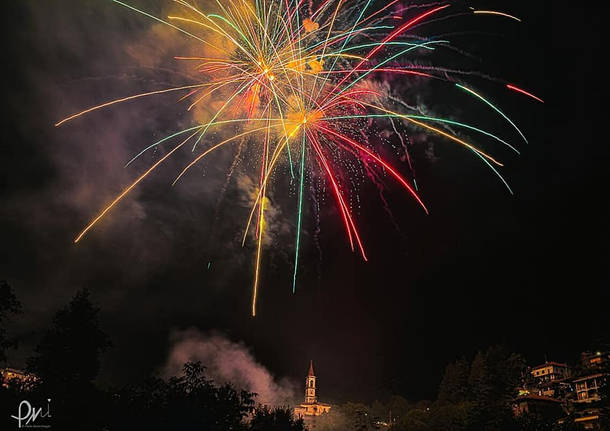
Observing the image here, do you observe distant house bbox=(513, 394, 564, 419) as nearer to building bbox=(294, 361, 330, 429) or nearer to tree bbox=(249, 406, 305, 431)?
tree bbox=(249, 406, 305, 431)

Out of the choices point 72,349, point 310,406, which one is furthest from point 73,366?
point 310,406

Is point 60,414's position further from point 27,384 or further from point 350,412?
point 350,412

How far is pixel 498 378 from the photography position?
74.9 meters

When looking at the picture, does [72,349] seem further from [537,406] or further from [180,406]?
[537,406]

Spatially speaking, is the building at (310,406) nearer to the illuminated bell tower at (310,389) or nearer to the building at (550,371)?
the illuminated bell tower at (310,389)

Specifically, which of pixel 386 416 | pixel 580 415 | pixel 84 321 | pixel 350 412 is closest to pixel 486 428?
pixel 580 415

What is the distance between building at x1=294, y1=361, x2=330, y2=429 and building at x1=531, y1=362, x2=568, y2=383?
212ft

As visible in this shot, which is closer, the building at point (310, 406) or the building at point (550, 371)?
the building at point (550, 371)

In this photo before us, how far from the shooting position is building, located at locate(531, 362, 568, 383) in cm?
9831

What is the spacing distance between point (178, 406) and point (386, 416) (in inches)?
3786

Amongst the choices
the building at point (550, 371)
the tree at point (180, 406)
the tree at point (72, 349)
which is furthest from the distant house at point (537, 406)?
the tree at point (72, 349)
